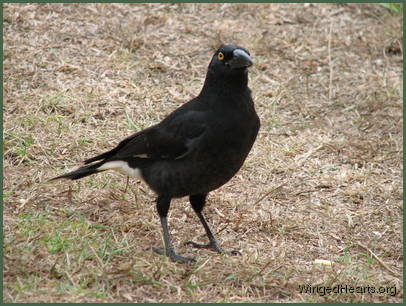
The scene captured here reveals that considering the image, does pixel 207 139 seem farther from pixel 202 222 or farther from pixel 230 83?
pixel 202 222

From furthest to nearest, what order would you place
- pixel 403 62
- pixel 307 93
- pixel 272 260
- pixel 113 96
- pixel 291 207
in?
pixel 403 62
pixel 307 93
pixel 113 96
pixel 291 207
pixel 272 260

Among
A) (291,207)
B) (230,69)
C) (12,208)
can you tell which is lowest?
(291,207)

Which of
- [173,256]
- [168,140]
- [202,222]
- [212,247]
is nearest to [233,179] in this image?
[202,222]

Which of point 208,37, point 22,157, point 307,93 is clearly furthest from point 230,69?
point 208,37

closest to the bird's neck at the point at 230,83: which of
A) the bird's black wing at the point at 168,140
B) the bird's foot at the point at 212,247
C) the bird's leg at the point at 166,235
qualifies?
the bird's black wing at the point at 168,140

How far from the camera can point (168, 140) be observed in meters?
4.90

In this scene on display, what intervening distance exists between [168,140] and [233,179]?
1399 mm

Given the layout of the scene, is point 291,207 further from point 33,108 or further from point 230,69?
point 33,108

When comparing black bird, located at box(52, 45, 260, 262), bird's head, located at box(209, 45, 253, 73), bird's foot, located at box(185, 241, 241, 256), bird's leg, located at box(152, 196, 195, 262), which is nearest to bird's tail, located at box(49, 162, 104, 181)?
black bird, located at box(52, 45, 260, 262)

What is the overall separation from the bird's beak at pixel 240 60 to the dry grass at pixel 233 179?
1348 mm

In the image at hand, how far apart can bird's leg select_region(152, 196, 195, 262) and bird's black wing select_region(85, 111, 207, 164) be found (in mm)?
327

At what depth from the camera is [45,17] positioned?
797cm

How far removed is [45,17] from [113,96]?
65.5 inches

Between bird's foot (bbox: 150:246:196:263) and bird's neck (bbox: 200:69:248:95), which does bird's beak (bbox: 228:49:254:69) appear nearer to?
bird's neck (bbox: 200:69:248:95)
